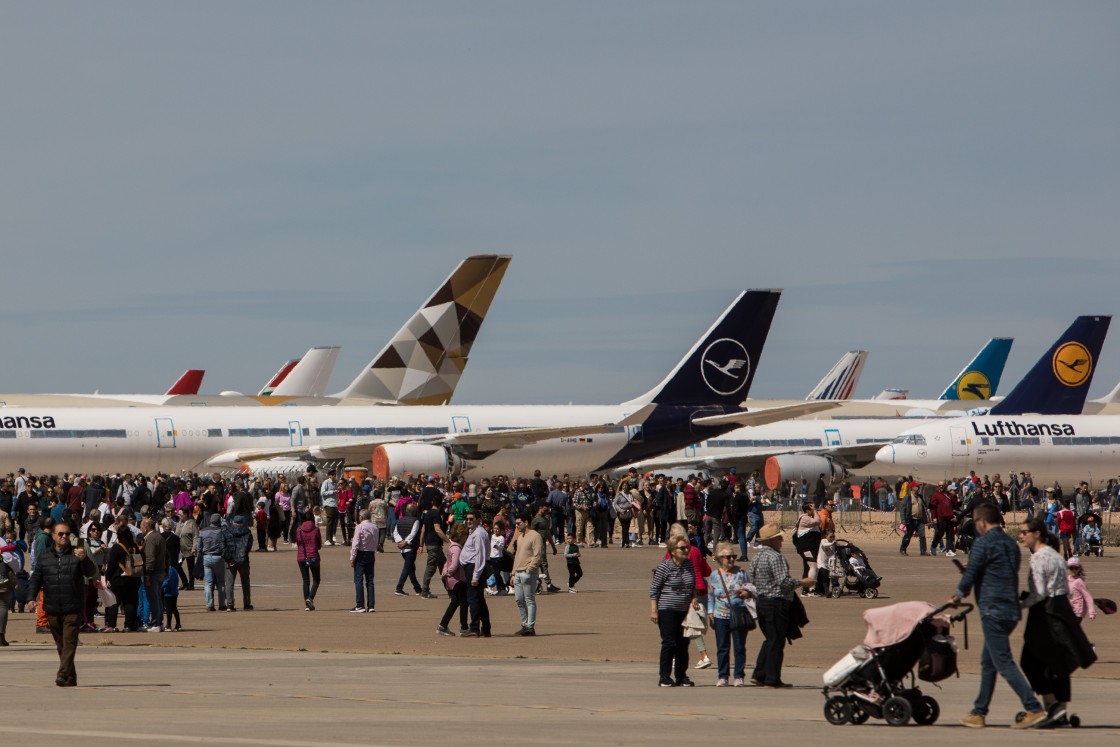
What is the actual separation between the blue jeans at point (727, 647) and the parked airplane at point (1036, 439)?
1450 inches

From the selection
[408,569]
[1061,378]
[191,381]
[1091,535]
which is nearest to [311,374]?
[191,381]

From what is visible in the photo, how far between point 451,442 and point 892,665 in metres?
37.0

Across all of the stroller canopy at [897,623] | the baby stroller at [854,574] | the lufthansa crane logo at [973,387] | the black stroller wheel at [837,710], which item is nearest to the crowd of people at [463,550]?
the baby stroller at [854,574]

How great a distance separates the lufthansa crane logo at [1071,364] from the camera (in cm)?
6038

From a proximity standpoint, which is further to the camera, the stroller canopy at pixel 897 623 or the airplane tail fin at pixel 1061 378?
the airplane tail fin at pixel 1061 378

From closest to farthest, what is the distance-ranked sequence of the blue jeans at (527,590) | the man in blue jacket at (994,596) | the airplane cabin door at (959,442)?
the man in blue jacket at (994,596)
the blue jeans at (527,590)
the airplane cabin door at (959,442)

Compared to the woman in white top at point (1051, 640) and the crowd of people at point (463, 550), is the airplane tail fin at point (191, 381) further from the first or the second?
the woman in white top at point (1051, 640)

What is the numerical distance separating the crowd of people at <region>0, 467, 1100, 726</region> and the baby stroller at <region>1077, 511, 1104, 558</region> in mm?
865

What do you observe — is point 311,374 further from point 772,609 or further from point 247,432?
point 772,609

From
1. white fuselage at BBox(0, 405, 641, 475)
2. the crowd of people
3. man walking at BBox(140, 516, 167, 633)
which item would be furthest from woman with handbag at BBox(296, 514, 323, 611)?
white fuselage at BBox(0, 405, 641, 475)

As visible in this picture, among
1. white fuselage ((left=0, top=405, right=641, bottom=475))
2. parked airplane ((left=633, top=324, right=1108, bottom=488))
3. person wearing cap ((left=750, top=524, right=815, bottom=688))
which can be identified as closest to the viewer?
person wearing cap ((left=750, top=524, right=815, bottom=688))

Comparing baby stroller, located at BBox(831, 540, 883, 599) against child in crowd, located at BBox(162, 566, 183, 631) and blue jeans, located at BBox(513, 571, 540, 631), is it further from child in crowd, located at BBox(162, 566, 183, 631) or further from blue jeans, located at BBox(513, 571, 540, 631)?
child in crowd, located at BBox(162, 566, 183, 631)

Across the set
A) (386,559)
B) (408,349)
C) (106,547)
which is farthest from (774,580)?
(408,349)

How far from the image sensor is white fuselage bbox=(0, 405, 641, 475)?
4631 centimetres
